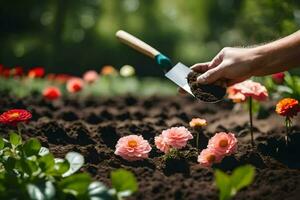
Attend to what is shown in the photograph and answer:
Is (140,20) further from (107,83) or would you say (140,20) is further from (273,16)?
(273,16)

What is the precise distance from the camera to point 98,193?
2588 mm

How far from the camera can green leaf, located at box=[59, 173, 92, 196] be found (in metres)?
2.63

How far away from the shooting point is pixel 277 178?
301cm

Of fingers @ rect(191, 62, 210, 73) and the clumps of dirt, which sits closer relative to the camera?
the clumps of dirt

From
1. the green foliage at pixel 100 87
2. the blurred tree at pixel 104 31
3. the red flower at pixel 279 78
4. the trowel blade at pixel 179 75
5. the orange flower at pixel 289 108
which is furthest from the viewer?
the blurred tree at pixel 104 31

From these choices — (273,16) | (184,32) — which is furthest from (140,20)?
(273,16)

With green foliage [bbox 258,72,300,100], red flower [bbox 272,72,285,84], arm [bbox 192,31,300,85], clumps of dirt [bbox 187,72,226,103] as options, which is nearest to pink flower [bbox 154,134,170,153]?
clumps of dirt [bbox 187,72,226,103]

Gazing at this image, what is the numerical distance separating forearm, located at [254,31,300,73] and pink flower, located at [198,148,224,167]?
1.90 feet

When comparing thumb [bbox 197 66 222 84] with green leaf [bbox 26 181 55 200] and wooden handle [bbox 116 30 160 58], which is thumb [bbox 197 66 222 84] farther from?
green leaf [bbox 26 181 55 200]

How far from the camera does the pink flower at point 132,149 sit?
328cm

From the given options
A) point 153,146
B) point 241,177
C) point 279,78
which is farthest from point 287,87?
point 241,177

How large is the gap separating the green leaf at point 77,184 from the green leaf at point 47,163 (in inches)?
5.1

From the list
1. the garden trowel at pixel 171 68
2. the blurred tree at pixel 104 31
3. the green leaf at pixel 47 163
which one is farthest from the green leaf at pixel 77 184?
the blurred tree at pixel 104 31

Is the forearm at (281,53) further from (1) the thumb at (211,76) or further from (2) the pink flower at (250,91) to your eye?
(2) the pink flower at (250,91)
